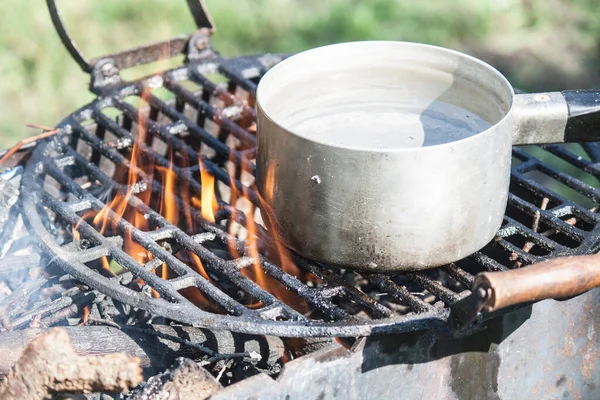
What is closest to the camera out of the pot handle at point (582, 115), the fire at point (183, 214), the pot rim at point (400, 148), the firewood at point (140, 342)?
the pot rim at point (400, 148)

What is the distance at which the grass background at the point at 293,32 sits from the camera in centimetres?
399

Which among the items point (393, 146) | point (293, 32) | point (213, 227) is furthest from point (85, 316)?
point (293, 32)

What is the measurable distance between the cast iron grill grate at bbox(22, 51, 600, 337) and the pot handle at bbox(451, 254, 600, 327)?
Result: 170 millimetres

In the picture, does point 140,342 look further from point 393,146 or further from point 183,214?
point 393,146

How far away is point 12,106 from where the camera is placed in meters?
3.86

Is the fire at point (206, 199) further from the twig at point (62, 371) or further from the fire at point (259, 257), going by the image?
the twig at point (62, 371)

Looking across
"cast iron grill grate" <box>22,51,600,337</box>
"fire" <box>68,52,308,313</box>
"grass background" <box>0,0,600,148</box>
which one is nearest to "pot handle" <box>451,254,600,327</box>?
"cast iron grill grate" <box>22,51,600,337</box>

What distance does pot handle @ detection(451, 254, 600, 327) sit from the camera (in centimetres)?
121

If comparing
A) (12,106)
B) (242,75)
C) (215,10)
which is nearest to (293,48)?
(215,10)

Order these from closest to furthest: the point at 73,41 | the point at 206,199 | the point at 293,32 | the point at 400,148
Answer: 1. the point at 400,148
2. the point at 206,199
3. the point at 73,41
4. the point at 293,32

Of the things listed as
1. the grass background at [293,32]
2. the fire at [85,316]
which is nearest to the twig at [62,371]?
the fire at [85,316]

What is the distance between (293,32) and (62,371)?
338cm

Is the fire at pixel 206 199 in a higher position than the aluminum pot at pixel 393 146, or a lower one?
lower

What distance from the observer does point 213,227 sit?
69.5 inches
